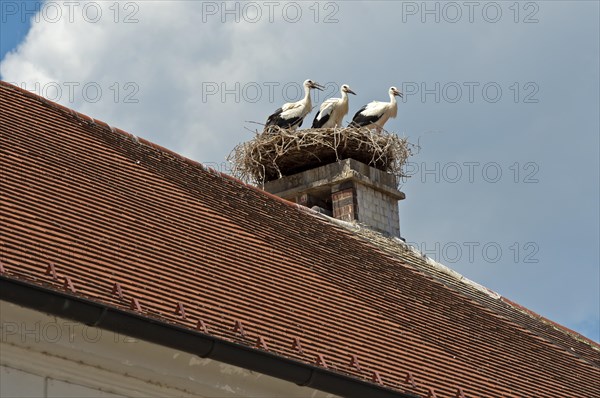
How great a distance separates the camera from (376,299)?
1241 cm

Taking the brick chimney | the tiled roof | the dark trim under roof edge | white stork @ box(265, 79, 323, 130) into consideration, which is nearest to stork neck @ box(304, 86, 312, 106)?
white stork @ box(265, 79, 323, 130)

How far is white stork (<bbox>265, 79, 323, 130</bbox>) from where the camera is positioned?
65.8 ft

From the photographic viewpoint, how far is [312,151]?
19203 mm

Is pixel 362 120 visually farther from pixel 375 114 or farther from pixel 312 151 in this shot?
pixel 312 151

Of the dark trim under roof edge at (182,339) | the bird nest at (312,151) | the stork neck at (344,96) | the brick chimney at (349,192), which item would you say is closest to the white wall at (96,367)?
the dark trim under roof edge at (182,339)

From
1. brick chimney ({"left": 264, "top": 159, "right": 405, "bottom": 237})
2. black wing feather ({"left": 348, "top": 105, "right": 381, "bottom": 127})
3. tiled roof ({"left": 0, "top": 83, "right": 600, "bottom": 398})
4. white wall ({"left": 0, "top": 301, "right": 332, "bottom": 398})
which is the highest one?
black wing feather ({"left": 348, "top": 105, "right": 381, "bottom": 127})

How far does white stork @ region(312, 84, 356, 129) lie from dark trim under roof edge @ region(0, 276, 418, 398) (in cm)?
1098

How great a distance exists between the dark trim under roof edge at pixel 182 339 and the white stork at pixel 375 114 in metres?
11.3

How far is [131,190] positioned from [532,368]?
4.03 m

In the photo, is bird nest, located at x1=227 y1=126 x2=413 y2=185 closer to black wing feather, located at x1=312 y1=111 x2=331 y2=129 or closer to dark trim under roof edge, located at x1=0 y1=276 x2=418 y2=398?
black wing feather, located at x1=312 y1=111 x2=331 y2=129

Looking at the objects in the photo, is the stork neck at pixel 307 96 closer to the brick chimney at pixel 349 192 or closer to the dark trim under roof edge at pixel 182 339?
the brick chimney at pixel 349 192

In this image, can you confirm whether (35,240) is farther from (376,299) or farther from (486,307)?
(486,307)

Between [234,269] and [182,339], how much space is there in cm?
254

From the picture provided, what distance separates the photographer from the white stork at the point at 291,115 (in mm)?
20062
